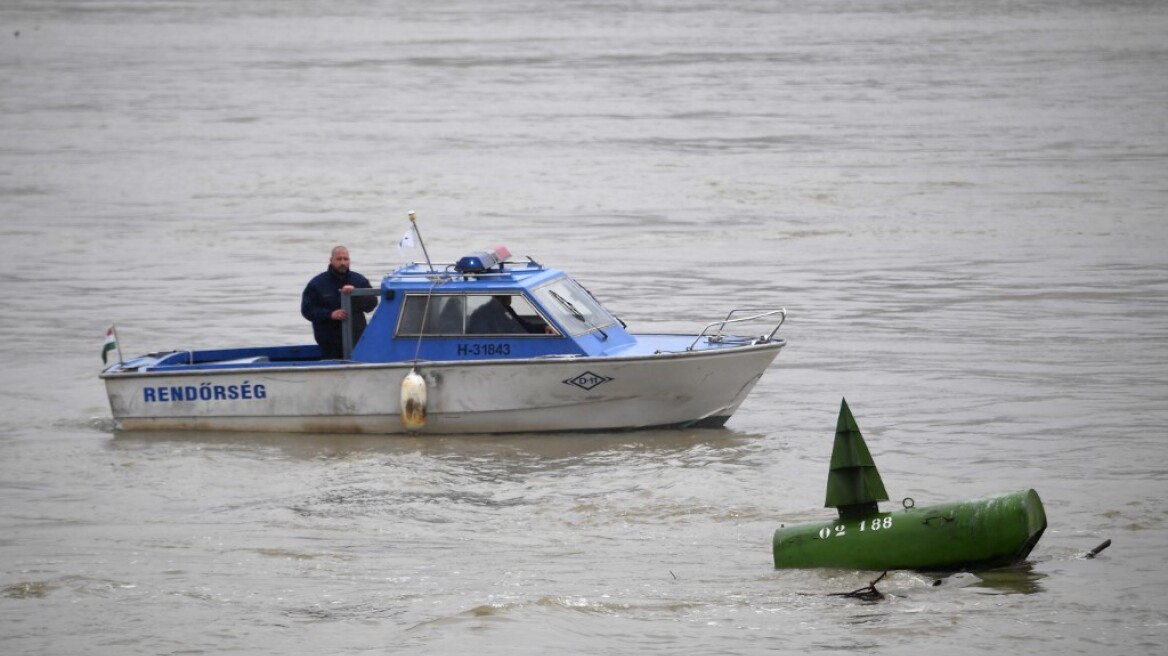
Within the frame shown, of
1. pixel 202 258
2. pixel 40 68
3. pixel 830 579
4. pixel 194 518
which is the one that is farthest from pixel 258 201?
pixel 40 68

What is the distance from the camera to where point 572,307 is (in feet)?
53.3

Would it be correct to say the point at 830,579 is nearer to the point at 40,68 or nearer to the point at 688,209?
the point at 688,209

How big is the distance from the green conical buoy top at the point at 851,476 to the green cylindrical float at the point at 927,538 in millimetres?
138

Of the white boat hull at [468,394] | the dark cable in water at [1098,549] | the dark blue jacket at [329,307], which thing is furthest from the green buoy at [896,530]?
the dark blue jacket at [329,307]

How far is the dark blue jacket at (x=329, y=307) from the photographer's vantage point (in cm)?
1650

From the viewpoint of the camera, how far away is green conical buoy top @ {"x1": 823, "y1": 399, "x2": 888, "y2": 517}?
1172 centimetres

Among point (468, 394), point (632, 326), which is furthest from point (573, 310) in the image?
point (632, 326)

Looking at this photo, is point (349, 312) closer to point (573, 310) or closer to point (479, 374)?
point (479, 374)

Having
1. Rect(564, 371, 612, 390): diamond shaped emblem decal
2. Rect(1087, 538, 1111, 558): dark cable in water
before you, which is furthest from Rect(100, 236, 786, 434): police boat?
Rect(1087, 538, 1111, 558): dark cable in water

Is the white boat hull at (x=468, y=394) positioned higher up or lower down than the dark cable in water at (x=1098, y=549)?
higher up

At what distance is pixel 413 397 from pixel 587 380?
4.98ft

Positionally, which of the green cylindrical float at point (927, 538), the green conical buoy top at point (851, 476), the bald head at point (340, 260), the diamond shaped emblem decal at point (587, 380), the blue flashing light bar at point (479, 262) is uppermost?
the bald head at point (340, 260)

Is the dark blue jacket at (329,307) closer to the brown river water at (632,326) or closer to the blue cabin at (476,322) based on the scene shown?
the blue cabin at (476,322)

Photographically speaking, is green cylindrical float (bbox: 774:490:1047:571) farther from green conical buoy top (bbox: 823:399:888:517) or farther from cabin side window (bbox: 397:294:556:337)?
cabin side window (bbox: 397:294:556:337)
